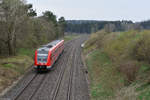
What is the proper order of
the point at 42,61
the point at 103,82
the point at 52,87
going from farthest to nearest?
the point at 42,61 → the point at 103,82 → the point at 52,87

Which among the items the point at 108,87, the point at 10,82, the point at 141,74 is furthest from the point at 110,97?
the point at 10,82

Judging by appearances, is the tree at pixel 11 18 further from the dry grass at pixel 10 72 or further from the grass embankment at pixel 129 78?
the grass embankment at pixel 129 78

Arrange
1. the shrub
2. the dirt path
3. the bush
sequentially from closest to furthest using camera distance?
the dirt path, the shrub, the bush

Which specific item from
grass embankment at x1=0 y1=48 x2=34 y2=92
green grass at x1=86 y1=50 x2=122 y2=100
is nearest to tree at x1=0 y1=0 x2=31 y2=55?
grass embankment at x1=0 y1=48 x2=34 y2=92

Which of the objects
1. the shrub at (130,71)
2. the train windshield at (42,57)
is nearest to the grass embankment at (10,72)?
the train windshield at (42,57)

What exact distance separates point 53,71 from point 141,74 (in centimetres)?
1228

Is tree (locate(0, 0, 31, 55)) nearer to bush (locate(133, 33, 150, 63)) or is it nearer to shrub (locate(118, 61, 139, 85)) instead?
shrub (locate(118, 61, 139, 85))

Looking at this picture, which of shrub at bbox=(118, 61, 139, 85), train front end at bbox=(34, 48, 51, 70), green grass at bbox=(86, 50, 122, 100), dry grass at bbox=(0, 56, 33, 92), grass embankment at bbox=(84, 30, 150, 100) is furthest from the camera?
train front end at bbox=(34, 48, 51, 70)

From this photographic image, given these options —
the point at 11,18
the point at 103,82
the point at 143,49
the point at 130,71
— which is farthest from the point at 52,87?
the point at 11,18

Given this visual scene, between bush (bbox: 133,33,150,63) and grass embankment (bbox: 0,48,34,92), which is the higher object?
bush (bbox: 133,33,150,63)

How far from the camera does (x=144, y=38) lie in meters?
18.5

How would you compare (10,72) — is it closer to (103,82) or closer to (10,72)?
(10,72)

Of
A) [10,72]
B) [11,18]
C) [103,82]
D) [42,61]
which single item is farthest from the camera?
[11,18]

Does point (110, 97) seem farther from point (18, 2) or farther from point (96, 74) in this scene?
point (18, 2)
